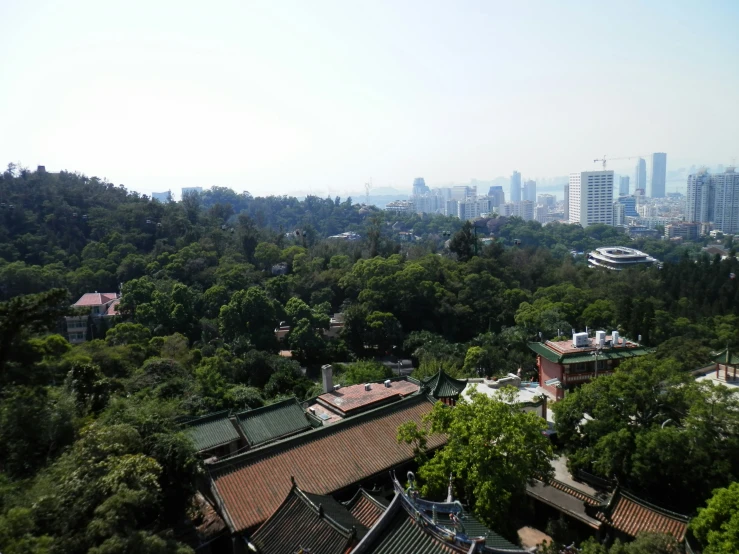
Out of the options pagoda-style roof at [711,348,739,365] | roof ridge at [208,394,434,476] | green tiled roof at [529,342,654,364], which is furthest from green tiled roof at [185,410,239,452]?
pagoda-style roof at [711,348,739,365]

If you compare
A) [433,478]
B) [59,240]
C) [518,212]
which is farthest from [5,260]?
[518,212]

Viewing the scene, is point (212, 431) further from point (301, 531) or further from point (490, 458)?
point (490, 458)

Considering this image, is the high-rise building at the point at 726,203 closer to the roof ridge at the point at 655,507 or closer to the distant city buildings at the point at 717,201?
the distant city buildings at the point at 717,201

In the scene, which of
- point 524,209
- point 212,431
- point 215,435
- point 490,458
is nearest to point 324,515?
point 490,458

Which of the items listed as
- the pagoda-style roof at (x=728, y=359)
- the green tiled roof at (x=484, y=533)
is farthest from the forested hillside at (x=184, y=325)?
the green tiled roof at (x=484, y=533)

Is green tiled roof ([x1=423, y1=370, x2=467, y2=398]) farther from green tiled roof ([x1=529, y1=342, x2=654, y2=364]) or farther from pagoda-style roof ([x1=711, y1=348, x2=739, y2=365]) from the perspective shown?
pagoda-style roof ([x1=711, y1=348, x2=739, y2=365])

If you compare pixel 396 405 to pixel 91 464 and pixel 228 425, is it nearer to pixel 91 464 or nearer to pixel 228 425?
pixel 228 425

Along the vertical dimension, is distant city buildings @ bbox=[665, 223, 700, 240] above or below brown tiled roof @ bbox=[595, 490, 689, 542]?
below

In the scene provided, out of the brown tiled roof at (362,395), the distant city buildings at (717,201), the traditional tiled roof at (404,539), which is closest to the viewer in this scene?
the traditional tiled roof at (404,539)
